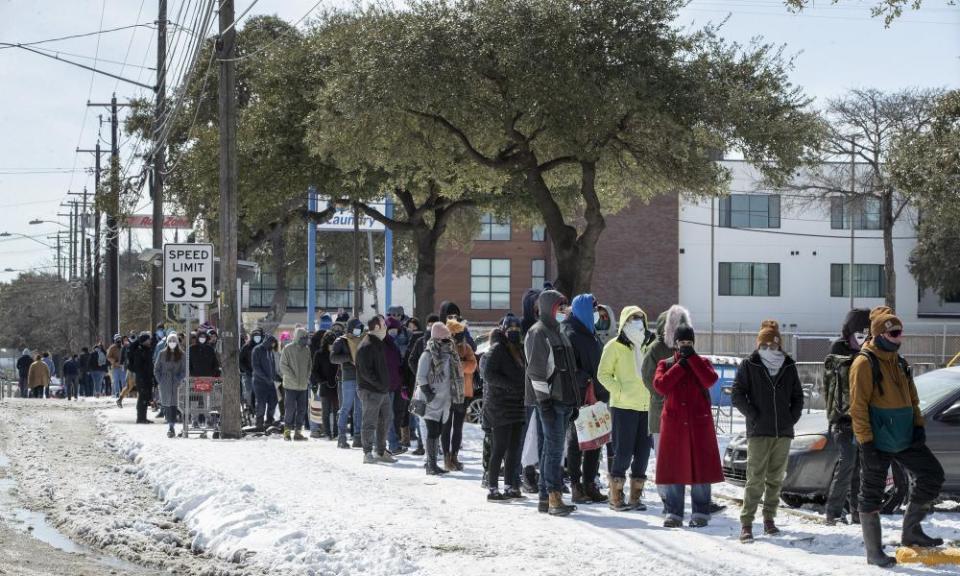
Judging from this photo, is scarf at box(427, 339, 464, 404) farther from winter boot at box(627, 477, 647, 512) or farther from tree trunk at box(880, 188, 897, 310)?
tree trunk at box(880, 188, 897, 310)

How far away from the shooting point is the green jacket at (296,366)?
20.8 metres

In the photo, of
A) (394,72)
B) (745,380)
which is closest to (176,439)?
(394,72)

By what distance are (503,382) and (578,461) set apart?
3.58 ft

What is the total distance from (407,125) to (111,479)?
12.0m

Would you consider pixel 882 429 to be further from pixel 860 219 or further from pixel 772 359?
pixel 860 219

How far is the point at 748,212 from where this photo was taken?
230 ft

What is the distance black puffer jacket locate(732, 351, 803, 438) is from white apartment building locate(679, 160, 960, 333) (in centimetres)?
5925

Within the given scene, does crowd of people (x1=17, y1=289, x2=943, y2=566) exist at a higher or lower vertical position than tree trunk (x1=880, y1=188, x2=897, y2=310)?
lower

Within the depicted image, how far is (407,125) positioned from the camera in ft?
85.3

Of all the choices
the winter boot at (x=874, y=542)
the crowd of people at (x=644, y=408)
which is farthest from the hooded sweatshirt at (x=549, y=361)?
the winter boot at (x=874, y=542)

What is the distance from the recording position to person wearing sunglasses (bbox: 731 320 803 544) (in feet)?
34.7

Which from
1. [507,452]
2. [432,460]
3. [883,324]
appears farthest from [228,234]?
[883,324]

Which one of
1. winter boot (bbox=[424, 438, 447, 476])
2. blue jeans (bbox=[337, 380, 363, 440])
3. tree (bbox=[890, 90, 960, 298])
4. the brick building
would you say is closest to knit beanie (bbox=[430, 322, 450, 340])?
winter boot (bbox=[424, 438, 447, 476])

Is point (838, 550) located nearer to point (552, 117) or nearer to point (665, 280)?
point (552, 117)
